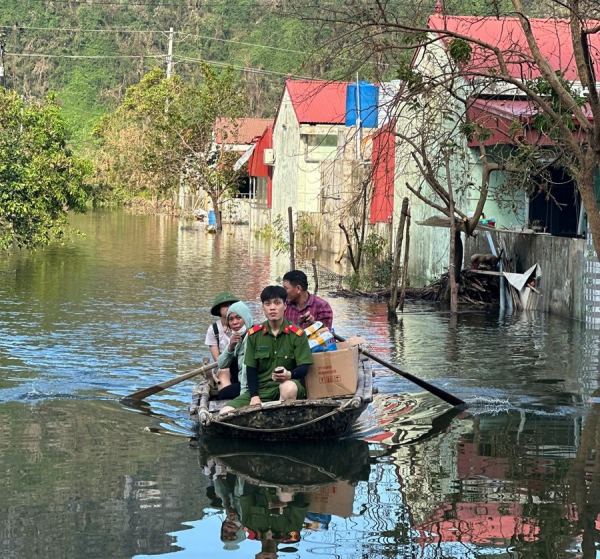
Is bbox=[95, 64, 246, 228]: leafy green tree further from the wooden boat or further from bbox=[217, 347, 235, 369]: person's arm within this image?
the wooden boat

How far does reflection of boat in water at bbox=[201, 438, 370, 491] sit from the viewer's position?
33.0ft

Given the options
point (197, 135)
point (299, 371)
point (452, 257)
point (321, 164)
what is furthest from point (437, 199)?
point (197, 135)

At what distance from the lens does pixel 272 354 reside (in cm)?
1106

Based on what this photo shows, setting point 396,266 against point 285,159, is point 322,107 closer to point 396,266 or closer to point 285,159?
point 285,159

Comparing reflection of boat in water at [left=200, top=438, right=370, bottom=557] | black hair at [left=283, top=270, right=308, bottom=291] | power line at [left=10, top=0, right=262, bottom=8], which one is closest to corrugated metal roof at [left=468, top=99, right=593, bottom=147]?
black hair at [left=283, top=270, right=308, bottom=291]

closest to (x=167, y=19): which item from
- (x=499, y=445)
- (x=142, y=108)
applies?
(x=142, y=108)

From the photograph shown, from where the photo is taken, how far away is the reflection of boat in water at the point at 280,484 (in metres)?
8.52

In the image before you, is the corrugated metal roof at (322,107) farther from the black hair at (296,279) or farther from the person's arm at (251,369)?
the person's arm at (251,369)

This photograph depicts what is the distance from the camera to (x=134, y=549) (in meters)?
7.91

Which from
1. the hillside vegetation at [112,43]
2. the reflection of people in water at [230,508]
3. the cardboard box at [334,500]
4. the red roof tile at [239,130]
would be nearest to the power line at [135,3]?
the hillside vegetation at [112,43]

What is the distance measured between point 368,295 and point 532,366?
30.5ft

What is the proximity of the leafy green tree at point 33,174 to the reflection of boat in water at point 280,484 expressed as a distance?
18162 mm

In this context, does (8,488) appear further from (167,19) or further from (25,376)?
(167,19)

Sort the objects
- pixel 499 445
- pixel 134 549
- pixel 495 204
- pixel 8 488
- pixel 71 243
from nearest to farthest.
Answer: pixel 134 549 → pixel 8 488 → pixel 499 445 → pixel 495 204 → pixel 71 243
